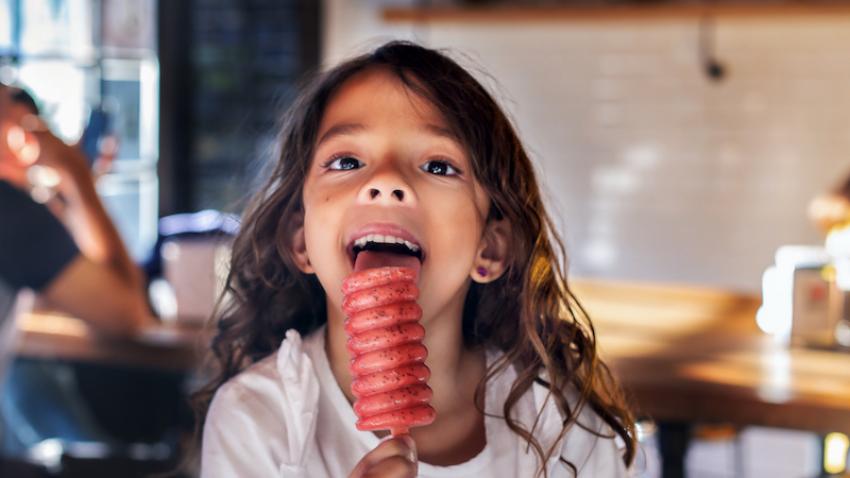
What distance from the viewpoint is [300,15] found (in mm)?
5555

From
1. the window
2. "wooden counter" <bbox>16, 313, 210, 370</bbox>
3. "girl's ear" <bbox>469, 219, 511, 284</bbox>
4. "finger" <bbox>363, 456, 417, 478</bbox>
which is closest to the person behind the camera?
"finger" <bbox>363, 456, 417, 478</bbox>

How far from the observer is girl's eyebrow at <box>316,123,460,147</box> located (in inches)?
42.6

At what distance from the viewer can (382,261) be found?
992mm

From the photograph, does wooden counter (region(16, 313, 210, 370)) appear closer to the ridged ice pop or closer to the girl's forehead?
the girl's forehead

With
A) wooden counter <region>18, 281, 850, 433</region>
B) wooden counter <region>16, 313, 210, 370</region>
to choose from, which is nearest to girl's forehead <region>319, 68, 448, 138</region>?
wooden counter <region>18, 281, 850, 433</region>

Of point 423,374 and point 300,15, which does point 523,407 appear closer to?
point 423,374

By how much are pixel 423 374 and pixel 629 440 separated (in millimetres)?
318

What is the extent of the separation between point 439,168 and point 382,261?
0.45 ft

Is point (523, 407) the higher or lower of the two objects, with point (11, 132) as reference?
lower

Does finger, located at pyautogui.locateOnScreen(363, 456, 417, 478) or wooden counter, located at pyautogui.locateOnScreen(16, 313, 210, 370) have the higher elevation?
finger, located at pyautogui.locateOnScreen(363, 456, 417, 478)

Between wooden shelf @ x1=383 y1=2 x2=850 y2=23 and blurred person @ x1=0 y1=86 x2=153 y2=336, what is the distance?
290 centimetres

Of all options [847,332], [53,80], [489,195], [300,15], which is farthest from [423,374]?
[300,15]

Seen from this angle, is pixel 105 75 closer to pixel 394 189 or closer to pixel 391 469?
pixel 394 189

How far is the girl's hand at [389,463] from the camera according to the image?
906 mm
